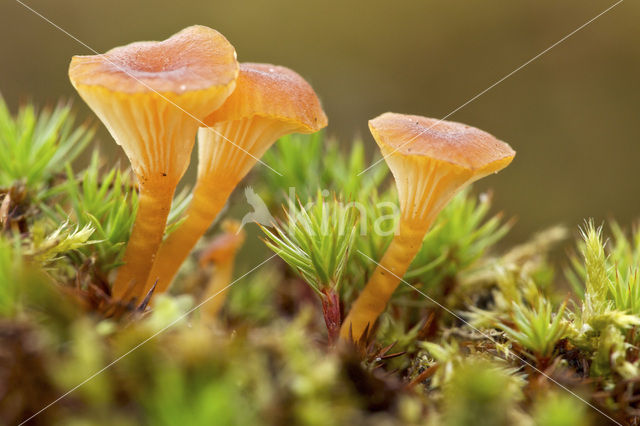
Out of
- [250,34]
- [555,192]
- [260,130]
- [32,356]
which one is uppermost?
[260,130]

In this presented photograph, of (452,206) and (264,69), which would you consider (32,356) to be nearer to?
(264,69)

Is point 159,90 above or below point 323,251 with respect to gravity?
above

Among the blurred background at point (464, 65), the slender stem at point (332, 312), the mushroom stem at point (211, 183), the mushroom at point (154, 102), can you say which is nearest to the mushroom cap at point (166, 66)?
the mushroom at point (154, 102)

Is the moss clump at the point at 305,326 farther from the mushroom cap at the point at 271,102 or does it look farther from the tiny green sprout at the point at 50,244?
the mushroom cap at the point at 271,102

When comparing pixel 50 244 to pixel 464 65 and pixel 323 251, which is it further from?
pixel 464 65

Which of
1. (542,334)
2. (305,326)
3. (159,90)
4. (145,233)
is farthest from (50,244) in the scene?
(542,334)

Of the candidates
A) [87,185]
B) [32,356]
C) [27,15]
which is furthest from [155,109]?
[27,15]
